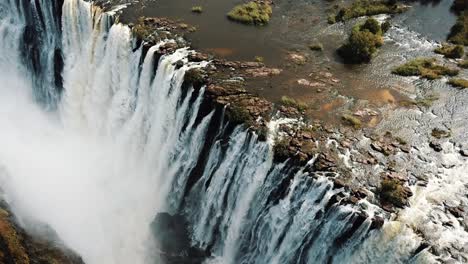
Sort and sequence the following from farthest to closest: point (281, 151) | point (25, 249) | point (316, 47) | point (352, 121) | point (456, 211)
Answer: point (316, 47) → point (352, 121) → point (25, 249) → point (281, 151) → point (456, 211)

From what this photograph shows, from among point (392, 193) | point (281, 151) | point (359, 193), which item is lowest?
point (359, 193)

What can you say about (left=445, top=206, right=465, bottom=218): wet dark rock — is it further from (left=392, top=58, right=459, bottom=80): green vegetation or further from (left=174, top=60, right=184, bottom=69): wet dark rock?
(left=174, top=60, right=184, bottom=69): wet dark rock

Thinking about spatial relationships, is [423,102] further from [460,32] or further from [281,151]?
[281,151]

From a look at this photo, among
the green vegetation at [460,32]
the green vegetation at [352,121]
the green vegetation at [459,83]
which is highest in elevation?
the green vegetation at [460,32]

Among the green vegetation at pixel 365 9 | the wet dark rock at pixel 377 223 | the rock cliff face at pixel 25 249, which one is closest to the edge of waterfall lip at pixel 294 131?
the wet dark rock at pixel 377 223

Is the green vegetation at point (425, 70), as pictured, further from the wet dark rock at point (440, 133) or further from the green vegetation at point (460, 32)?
the wet dark rock at point (440, 133)

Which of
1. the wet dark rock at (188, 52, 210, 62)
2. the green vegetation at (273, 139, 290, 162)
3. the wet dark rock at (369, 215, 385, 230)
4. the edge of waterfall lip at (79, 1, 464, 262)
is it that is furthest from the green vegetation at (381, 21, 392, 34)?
the wet dark rock at (369, 215, 385, 230)

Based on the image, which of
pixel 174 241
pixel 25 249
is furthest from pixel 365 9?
pixel 25 249

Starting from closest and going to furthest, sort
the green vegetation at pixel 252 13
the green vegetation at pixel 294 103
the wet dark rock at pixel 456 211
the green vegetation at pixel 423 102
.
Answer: the wet dark rock at pixel 456 211, the green vegetation at pixel 294 103, the green vegetation at pixel 423 102, the green vegetation at pixel 252 13
